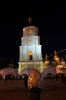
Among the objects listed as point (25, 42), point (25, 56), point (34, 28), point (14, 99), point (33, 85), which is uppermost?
point (34, 28)

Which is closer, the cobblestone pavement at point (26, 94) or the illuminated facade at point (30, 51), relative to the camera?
the cobblestone pavement at point (26, 94)

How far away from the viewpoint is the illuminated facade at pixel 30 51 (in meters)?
53.5

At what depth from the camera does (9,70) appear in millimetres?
24078

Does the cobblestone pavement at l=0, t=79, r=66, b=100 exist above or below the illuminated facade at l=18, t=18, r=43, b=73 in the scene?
below

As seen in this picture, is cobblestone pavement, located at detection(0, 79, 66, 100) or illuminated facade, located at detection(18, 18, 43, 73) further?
illuminated facade, located at detection(18, 18, 43, 73)

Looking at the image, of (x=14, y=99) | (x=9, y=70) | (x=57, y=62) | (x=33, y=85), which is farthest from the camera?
(x=57, y=62)

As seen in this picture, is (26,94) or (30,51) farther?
(30,51)

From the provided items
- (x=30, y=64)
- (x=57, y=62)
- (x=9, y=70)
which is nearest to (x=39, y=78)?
(x=9, y=70)

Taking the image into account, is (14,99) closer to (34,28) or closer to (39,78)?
(39,78)

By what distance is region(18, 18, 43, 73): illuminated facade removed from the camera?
2108 inches

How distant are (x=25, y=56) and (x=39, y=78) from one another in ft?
152

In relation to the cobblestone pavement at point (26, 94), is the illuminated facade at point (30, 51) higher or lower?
higher

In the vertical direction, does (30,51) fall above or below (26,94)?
above

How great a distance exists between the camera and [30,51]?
55219mm
